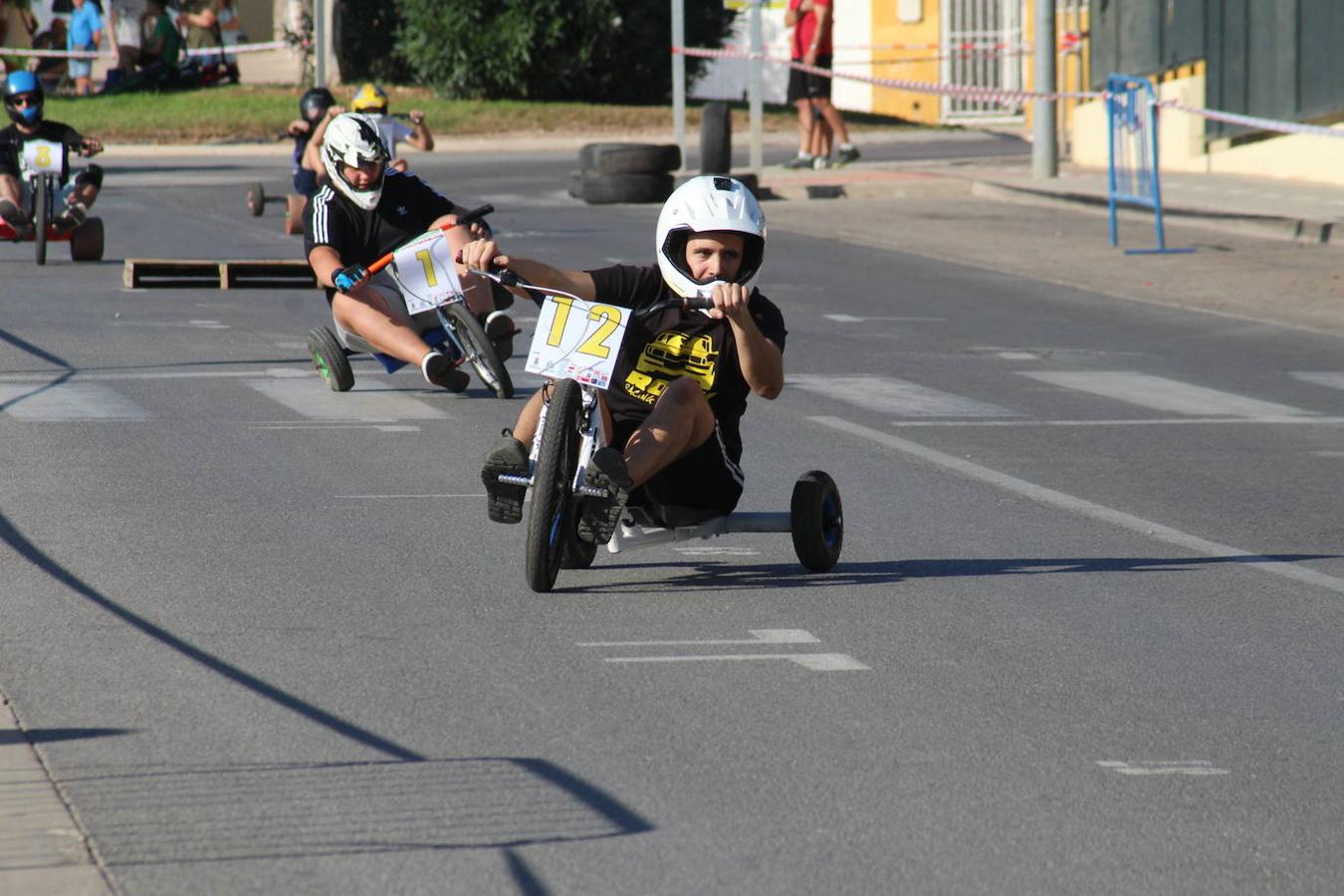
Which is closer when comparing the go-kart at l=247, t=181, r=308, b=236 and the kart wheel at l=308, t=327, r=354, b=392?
the kart wheel at l=308, t=327, r=354, b=392

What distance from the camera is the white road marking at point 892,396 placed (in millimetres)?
11758

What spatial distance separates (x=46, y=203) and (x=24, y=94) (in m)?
0.90

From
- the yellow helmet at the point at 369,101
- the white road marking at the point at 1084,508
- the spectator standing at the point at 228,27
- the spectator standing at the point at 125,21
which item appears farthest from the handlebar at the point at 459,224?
the spectator standing at the point at 228,27

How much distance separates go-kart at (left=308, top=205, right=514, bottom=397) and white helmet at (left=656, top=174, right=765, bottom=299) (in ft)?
13.5

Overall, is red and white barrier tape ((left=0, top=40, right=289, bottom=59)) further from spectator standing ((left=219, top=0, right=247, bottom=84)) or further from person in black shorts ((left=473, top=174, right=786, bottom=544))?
person in black shorts ((left=473, top=174, right=786, bottom=544))

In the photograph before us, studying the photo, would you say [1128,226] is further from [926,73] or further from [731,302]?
[926,73]

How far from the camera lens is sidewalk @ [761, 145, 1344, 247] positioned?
21250 millimetres

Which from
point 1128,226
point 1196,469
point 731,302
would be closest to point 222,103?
point 1128,226

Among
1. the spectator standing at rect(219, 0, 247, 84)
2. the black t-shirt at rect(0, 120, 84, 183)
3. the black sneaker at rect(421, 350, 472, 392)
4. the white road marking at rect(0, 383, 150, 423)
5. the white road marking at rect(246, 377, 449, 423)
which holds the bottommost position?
the white road marking at rect(246, 377, 449, 423)

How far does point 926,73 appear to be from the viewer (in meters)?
46.0

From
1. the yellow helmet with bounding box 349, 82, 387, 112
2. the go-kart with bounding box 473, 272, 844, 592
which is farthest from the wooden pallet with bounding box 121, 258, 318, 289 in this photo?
the go-kart with bounding box 473, 272, 844, 592

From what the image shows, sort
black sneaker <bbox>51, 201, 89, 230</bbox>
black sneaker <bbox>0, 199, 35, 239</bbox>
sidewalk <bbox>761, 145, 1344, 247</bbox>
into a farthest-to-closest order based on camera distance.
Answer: sidewalk <bbox>761, 145, 1344, 247</bbox> → black sneaker <bbox>51, 201, 89, 230</bbox> → black sneaker <bbox>0, 199, 35, 239</bbox>

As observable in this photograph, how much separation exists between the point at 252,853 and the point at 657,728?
4.27 ft

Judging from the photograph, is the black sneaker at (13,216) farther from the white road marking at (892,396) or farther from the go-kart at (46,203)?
the white road marking at (892,396)
